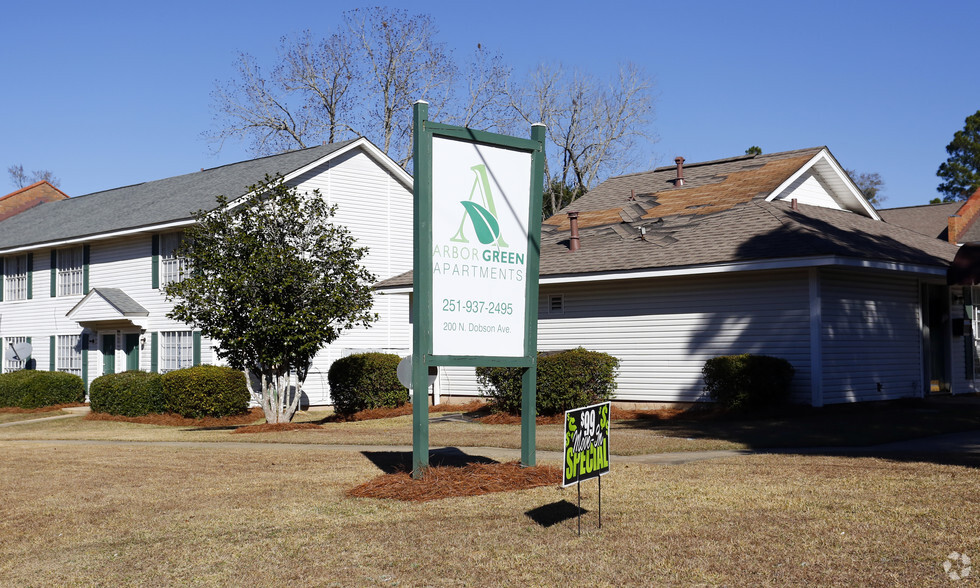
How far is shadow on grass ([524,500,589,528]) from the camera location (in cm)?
838

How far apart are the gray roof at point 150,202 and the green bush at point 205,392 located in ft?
14.8

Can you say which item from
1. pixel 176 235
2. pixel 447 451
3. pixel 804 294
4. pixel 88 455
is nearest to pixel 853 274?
pixel 804 294

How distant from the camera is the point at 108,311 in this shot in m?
28.5

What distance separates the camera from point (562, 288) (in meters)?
22.7

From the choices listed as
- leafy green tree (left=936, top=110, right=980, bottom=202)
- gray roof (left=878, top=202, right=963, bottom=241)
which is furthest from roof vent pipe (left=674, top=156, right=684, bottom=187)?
leafy green tree (left=936, top=110, right=980, bottom=202)

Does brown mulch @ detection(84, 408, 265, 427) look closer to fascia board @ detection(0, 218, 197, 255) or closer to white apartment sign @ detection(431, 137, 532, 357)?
fascia board @ detection(0, 218, 197, 255)

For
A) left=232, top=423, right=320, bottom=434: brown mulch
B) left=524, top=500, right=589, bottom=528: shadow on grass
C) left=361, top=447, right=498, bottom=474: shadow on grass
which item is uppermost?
left=524, top=500, right=589, bottom=528: shadow on grass

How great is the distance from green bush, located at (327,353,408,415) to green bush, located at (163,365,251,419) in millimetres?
2513

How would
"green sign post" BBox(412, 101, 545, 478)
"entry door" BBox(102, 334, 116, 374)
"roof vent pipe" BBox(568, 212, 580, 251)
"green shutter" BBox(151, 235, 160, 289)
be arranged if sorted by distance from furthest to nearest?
"entry door" BBox(102, 334, 116, 374), "green shutter" BBox(151, 235, 160, 289), "roof vent pipe" BBox(568, 212, 580, 251), "green sign post" BBox(412, 101, 545, 478)

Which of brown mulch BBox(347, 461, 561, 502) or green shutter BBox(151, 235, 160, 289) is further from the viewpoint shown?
green shutter BBox(151, 235, 160, 289)

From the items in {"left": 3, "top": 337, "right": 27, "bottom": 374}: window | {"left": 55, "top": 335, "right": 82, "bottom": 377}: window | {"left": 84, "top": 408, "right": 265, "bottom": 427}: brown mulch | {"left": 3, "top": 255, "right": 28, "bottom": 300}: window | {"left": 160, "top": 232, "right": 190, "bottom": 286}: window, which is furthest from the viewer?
{"left": 3, "top": 255, "right": 28, "bottom": 300}: window

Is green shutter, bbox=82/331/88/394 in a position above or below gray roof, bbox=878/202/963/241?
below

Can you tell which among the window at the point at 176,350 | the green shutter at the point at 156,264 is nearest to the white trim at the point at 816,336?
the window at the point at 176,350

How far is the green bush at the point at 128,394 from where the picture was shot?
82.6 ft
